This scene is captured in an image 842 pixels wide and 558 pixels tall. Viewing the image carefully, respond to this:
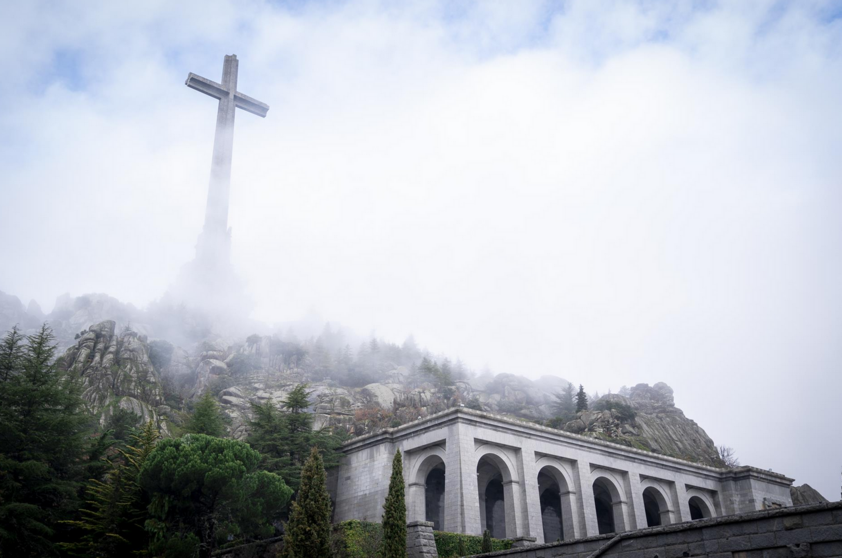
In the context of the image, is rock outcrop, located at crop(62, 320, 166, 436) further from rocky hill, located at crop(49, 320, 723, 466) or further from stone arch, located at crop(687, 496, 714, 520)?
stone arch, located at crop(687, 496, 714, 520)

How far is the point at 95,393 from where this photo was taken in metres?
50.2

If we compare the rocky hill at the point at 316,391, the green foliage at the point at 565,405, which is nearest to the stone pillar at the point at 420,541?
the rocky hill at the point at 316,391

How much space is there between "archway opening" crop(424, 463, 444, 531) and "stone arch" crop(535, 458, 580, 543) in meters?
5.25

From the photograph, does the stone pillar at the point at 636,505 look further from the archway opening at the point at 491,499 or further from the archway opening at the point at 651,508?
the archway opening at the point at 491,499

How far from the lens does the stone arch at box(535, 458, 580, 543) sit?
34.8m

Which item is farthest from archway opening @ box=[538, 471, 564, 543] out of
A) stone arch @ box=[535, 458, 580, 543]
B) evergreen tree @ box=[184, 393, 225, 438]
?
evergreen tree @ box=[184, 393, 225, 438]

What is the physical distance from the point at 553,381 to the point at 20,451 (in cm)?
7915

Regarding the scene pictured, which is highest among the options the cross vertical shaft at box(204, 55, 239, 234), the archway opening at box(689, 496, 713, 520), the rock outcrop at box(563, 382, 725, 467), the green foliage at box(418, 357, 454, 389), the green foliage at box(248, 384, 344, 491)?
the cross vertical shaft at box(204, 55, 239, 234)

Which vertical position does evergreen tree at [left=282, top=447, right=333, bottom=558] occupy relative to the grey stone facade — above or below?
below

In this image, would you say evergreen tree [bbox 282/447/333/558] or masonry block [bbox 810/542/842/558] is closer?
masonry block [bbox 810/542/842/558]

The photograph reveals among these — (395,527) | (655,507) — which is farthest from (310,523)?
(655,507)

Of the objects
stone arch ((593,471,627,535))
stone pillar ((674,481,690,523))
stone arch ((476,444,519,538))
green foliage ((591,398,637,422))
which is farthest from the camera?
green foliage ((591,398,637,422))

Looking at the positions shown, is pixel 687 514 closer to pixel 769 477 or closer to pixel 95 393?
pixel 769 477

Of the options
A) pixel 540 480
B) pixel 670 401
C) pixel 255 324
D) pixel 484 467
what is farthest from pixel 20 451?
pixel 255 324
